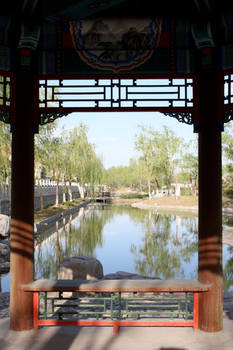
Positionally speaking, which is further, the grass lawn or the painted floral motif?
the grass lawn

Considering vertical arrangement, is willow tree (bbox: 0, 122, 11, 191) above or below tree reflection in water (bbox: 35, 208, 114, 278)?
above

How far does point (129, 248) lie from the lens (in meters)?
14.7

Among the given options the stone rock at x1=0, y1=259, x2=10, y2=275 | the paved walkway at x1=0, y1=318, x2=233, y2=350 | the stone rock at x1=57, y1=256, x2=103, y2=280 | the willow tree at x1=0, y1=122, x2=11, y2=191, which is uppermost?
the willow tree at x1=0, y1=122, x2=11, y2=191

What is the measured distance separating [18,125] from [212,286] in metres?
3.35

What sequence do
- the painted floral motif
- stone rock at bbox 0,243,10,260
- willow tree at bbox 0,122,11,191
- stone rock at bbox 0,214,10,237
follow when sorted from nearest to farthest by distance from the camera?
1. the painted floral motif
2. stone rock at bbox 0,243,10,260
3. stone rock at bbox 0,214,10,237
4. willow tree at bbox 0,122,11,191

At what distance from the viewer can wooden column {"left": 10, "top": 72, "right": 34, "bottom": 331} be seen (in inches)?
183

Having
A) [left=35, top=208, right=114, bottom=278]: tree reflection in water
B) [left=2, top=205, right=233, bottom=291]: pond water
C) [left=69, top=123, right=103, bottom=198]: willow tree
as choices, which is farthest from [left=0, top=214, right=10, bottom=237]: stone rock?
[left=69, top=123, right=103, bottom=198]: willow tree

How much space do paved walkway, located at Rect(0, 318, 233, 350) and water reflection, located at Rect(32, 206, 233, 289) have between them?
5.10 meters

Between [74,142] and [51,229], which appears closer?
[51,229]

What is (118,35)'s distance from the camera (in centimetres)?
480

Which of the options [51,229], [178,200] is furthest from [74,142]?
[51,229]

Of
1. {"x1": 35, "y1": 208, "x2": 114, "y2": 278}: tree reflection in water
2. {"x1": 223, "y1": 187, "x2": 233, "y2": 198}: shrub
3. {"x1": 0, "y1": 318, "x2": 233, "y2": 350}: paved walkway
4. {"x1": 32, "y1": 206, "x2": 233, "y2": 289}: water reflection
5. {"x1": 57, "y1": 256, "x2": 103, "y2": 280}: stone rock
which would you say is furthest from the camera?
{"x1": 223, "y1": 187, "x2": 233, "y2": 198}: shrub

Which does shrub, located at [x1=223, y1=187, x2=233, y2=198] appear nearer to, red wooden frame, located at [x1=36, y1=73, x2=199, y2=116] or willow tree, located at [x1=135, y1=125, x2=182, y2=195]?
willow tree, located at [x1=135, y1=125, x2=182, y2=195]

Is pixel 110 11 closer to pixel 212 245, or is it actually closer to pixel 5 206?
pixel 212 245
